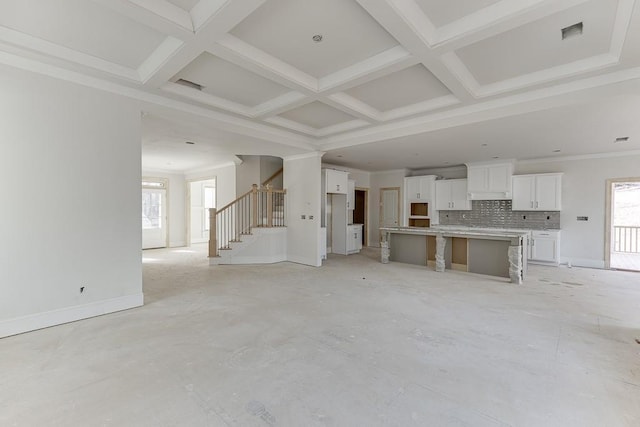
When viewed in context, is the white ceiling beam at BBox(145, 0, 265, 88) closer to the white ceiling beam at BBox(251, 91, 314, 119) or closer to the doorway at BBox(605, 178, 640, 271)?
the white ceiling beam at BBox(251, 91, 314, 119)

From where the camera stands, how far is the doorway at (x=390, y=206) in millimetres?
9320

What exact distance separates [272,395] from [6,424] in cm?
149

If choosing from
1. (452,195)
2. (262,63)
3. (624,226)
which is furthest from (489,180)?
(262,63)

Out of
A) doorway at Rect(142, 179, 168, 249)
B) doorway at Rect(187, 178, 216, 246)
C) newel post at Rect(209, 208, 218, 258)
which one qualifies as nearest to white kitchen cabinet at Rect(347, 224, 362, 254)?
newel post at Rect(209, 208, 218, 258)

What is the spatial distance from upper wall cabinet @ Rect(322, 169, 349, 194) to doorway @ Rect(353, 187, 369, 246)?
151 cm

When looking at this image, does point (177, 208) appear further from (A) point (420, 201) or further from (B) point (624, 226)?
(B) point (624, 226)

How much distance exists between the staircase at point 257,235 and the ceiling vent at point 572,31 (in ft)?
18.2

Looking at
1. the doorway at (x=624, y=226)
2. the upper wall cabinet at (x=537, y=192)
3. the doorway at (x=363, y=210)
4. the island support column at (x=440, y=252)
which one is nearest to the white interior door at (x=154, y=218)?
the doorway at (x=363, y=210)

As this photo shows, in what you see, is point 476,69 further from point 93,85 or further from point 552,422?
point 93,85

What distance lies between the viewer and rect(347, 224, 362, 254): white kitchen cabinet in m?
8.37

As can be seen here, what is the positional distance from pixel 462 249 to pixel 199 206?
8.74m

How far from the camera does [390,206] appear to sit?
9.48 meters

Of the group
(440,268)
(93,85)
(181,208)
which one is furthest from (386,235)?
(181,208)

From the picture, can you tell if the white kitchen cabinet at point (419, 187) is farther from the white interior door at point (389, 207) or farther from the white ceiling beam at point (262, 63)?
the white ceiling beam at point (262, 63)
